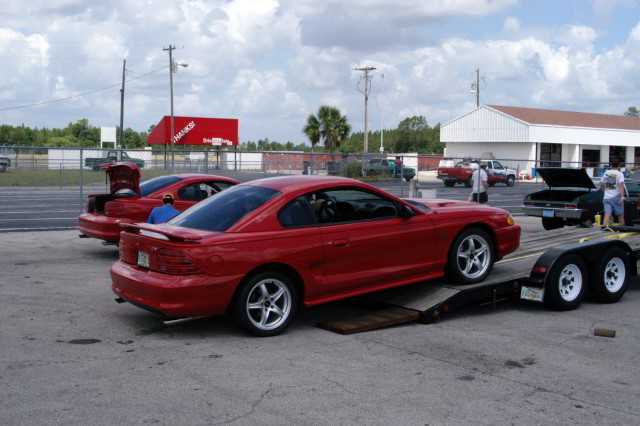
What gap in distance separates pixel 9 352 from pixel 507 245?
18.4 ft

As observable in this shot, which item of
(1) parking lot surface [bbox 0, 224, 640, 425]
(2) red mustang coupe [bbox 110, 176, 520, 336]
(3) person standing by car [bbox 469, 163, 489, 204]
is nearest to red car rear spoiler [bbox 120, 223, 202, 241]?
(2) red mustang coupe [bbox 110, 176, 520, 336]

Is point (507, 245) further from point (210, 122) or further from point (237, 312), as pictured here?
point (210, 122)

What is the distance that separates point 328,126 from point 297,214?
53191 mm

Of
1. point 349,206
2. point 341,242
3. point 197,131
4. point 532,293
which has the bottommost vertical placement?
point 532,293

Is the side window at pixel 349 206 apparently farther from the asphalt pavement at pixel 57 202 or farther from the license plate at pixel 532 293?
the asphalt pavement at pixel 57 202

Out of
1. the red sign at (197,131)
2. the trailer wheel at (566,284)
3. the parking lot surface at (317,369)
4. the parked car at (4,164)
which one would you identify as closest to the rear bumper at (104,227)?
the parking lot surface at (317,369)

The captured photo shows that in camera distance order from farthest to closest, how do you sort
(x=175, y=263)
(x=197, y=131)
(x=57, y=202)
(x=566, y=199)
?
(x=197, y=131) → (x=57, y=202) → (x=566, y=199) → (x=175, y=263)

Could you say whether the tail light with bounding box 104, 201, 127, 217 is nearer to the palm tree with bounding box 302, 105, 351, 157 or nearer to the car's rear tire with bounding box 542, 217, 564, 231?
the car's rear tire with bounding box 542, 217, 564, 231

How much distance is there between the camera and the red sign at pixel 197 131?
5594 centimetres

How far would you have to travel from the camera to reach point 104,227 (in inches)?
444

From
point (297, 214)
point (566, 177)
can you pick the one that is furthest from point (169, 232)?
point (566, 177)

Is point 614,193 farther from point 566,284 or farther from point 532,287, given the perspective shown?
point 532,287

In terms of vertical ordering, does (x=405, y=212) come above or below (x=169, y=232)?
above

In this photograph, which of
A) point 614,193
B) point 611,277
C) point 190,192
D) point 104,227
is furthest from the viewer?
point 614,193
